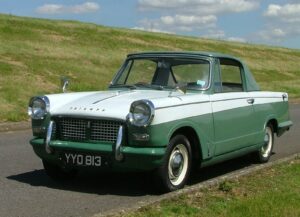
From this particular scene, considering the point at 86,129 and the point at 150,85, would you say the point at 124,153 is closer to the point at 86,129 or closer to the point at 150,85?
the point at 86,129

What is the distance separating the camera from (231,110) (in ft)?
25.2

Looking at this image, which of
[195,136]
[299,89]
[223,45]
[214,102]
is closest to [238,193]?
[195,136]

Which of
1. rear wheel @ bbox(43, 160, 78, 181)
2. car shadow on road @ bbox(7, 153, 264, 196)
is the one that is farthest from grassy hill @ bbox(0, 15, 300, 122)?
rear wheel @ bbox(43, 160, 78, 181)

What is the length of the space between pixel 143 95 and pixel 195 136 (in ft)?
2.51

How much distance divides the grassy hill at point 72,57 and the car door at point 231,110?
7194 millimetres

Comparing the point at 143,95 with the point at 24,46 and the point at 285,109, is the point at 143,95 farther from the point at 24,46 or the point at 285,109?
the point at 24,46

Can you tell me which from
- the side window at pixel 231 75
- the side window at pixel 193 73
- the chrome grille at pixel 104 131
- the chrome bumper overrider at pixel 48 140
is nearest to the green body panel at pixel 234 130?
the side window at pixel 231 75

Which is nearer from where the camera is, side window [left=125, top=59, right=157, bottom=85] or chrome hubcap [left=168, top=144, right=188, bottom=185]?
chrome hubcap [left=168, top=144, right=188, bottom=185]

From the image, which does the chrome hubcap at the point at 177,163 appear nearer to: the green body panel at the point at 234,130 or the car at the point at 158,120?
the car at the point at 158,120

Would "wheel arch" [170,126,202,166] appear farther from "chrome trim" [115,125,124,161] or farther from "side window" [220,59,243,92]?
"side window" [220,59,243,92]

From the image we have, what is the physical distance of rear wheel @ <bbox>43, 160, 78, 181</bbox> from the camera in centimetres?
726

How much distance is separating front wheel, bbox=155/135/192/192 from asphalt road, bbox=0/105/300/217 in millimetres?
213

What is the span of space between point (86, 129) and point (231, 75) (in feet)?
8.56

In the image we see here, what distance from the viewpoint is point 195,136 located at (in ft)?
22.9
